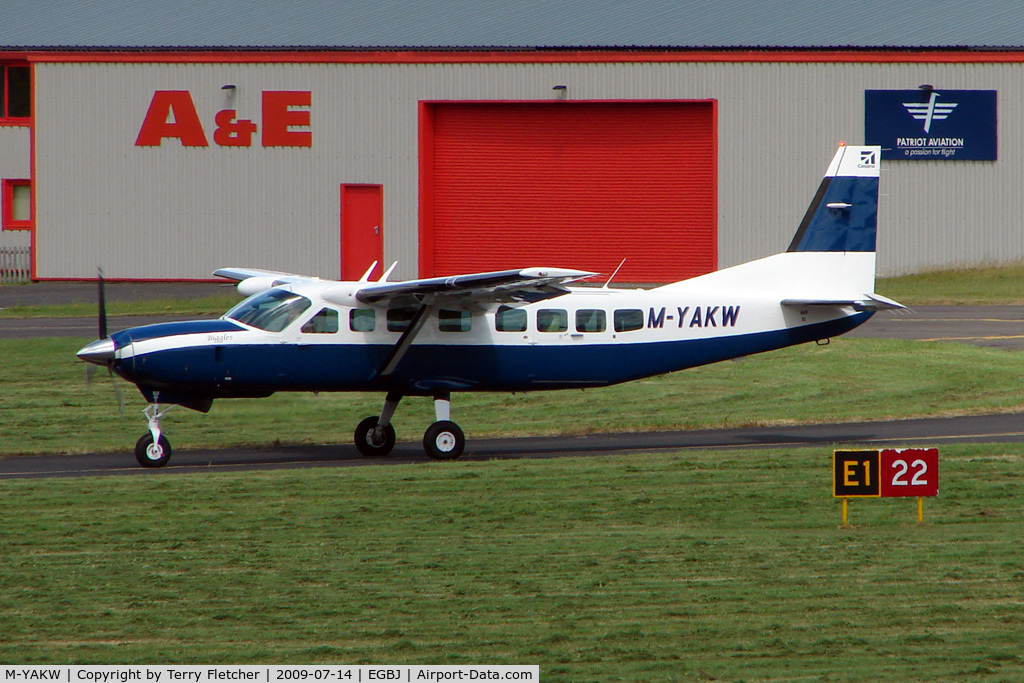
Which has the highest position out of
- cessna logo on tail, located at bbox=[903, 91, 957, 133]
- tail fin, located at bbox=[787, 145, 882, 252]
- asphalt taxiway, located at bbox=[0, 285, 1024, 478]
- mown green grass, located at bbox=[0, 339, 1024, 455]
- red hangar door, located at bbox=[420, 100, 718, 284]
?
cessna logo on tail, located at bbox=[903, 91, 957, 133]

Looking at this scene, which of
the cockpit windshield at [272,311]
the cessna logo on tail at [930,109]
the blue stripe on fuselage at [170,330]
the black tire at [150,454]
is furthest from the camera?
the cessna logo on tail at [930,109]

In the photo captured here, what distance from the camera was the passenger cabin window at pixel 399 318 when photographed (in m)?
17.5

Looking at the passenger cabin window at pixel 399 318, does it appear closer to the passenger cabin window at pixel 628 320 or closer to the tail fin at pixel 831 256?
the passenger cabin window at pixel 628 320

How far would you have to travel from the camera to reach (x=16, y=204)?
4922 cm

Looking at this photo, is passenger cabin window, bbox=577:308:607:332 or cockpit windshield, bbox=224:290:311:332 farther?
passenger cabin window, bbox=577:308:607:332

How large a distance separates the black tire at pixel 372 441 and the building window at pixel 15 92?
118 feet

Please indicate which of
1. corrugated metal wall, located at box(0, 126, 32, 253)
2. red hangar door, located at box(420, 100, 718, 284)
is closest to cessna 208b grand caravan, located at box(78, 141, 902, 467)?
red hangar door, located at box(420, 100, 718, 284)

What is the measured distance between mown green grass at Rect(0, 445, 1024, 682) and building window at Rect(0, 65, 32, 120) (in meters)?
37.4

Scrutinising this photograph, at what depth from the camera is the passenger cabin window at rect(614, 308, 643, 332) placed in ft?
59.5

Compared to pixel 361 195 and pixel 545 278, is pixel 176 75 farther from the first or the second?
pixel 545 278

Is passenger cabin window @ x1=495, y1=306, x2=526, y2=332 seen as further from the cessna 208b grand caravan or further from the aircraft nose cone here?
the aircraft nose cone

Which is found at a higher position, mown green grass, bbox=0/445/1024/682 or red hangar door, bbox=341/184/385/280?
red hangar door, bbox=341/184/385/280

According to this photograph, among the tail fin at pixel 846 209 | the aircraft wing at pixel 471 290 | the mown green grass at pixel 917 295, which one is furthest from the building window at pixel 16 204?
the tail fin at pixel 846 209

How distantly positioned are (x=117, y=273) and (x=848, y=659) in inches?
1476
